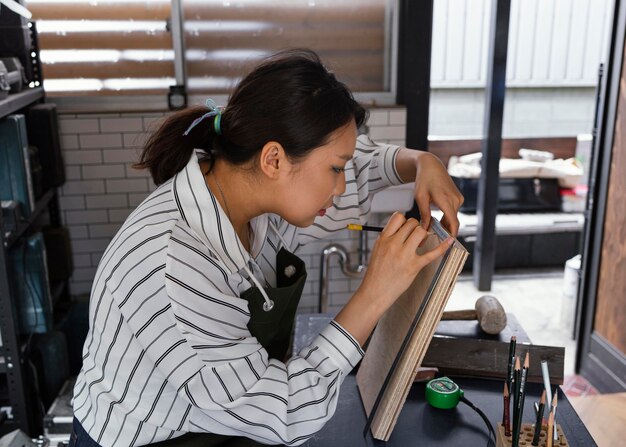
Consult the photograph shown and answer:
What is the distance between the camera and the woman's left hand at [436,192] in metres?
1.66

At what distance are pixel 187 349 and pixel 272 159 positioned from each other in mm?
434

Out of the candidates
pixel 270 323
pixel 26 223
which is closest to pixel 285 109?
pixel 270 323

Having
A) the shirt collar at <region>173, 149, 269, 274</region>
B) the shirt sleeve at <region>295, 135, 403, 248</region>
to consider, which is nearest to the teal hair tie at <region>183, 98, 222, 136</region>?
the shirt collar at <region>173, 149, 269, 274</region>

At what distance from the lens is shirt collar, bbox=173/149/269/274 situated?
134cm

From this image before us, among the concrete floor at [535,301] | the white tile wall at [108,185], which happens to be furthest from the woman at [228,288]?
the concrete floor at [535,301]

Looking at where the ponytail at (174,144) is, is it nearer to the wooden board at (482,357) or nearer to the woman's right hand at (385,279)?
the woman's right hand at (385,279)

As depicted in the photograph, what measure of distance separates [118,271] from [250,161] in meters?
0.37

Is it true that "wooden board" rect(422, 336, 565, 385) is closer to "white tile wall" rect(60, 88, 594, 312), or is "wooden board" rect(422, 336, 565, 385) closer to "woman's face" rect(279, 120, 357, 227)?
"woman's face" rect(279, 120, 357, 227)

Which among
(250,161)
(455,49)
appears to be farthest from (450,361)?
(455,49)

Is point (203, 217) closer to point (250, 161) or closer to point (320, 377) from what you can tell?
point (250, 161)

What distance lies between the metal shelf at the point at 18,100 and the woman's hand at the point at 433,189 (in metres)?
1.71

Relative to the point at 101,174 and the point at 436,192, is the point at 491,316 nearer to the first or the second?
the point at 436,192

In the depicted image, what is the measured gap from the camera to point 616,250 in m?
3.61

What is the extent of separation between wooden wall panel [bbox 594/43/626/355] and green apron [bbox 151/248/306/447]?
2.56 meters
